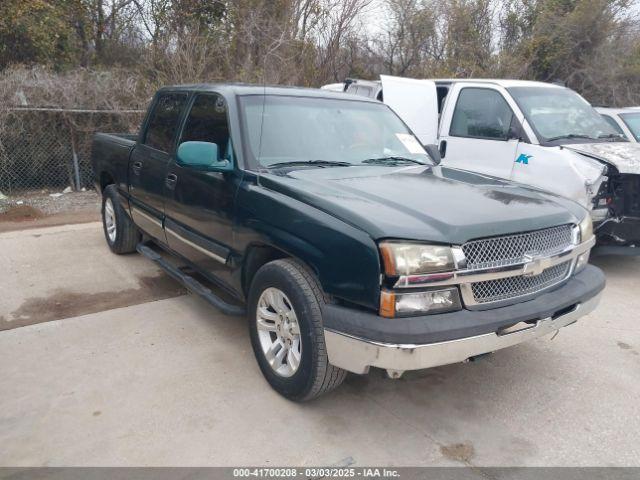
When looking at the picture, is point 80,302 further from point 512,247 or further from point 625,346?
point 625,346

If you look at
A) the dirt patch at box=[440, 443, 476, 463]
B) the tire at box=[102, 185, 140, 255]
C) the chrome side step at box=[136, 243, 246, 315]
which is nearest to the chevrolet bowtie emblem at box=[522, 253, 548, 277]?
the dirt patch at box=[440, 443, 476, 463]

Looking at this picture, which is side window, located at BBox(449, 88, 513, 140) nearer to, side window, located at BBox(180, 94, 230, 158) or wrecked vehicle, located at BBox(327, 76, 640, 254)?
wrecked vehicle, located at BBox(327, 76, 640, 254)

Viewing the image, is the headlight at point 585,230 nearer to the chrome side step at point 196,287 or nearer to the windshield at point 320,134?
the windshield at point 320,134

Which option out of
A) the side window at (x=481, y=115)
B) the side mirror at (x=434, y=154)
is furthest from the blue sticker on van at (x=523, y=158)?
the side mirror at (x=434, y=154)

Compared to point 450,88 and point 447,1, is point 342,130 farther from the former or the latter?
point 447,1

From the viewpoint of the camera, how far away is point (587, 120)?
6.67 metres

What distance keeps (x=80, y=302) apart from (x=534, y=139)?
502 centimetres

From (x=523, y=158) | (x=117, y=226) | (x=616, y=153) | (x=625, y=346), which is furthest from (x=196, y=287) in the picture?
(x=616, y=153)

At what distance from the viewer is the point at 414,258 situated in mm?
2662

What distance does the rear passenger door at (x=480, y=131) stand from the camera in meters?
6.34

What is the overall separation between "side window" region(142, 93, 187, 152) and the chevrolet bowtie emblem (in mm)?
3066

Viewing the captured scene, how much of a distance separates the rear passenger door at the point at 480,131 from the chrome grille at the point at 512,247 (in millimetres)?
3256

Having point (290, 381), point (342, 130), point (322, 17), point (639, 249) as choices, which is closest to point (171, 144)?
point (342, 130)

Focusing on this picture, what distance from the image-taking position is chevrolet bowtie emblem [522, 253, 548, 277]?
116 inches
